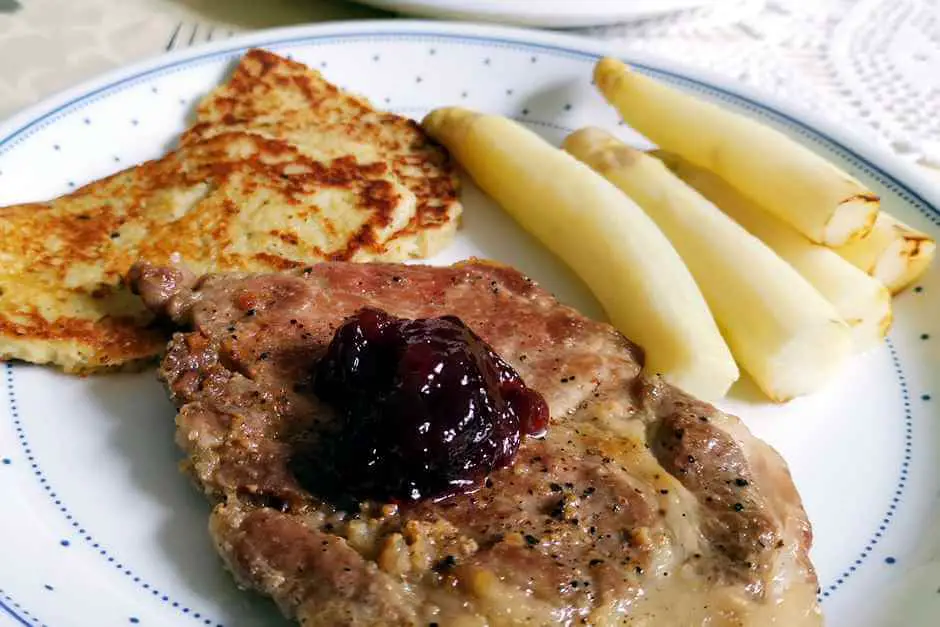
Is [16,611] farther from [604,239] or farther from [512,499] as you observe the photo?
[604,239]

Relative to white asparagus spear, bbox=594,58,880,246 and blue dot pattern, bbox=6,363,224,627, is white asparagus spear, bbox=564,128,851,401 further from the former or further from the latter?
blue dot pattern, bbox=6,363,224,627

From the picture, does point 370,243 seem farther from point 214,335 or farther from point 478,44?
point 478,44

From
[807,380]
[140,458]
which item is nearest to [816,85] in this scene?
[807,380]

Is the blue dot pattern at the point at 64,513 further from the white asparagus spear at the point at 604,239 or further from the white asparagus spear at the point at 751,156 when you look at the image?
the white asparagus spear at the point at 751,156

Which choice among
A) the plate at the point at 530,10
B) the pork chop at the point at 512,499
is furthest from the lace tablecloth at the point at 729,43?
the pork chop at the point at 512,499

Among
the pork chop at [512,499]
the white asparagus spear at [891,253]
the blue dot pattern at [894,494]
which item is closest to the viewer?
the pork chop at [512,499]

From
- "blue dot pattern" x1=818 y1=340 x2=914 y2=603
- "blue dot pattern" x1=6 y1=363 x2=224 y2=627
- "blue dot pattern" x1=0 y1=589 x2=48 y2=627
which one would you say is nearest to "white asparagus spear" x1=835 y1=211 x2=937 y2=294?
"blue dot pattern" x1=818 y1=340 x2=914 y2=603
